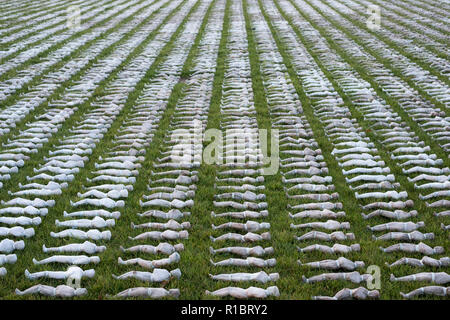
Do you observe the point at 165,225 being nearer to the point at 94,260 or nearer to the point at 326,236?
the point at 94,260

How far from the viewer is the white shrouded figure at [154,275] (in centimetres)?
603

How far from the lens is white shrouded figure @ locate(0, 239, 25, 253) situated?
668cm

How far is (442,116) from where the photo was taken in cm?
1173

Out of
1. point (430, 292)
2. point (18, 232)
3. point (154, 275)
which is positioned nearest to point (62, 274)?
point (154, 275)

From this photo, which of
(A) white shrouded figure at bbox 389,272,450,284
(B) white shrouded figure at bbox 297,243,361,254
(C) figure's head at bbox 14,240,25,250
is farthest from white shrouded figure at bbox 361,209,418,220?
(C) figure's head at bbox 14,240,25,250

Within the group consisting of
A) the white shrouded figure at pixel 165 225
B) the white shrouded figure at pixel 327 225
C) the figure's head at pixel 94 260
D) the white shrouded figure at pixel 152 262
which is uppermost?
the figure's head at pixel 94 260

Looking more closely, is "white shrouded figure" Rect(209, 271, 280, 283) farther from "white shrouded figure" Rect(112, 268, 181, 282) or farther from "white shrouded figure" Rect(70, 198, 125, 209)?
"white shrouded figure" Rect(70, 198, 125, 209)

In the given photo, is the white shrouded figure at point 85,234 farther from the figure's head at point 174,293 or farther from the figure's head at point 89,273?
the figure's head at point 174,293

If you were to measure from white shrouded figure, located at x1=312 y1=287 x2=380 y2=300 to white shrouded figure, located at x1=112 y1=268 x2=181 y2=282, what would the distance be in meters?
1.86

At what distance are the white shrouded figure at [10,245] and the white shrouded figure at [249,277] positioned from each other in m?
2.92

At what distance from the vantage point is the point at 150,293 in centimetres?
573

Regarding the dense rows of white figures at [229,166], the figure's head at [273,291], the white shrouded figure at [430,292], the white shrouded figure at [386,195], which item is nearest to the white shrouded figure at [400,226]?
the dense rows of white figures at [229,166]

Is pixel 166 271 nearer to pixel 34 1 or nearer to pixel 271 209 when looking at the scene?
pixel 271 209

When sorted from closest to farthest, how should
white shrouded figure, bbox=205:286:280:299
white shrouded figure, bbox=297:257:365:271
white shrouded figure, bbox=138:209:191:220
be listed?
white shrouded figure, bbox=205:286:280:299
white shrouded figure, bbox=297:257:365:271
white shrouded figure, bbox=138:209:191:220
